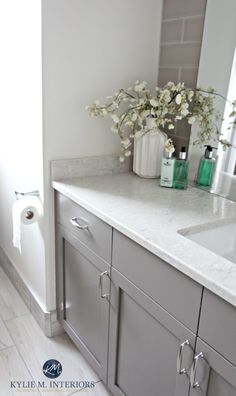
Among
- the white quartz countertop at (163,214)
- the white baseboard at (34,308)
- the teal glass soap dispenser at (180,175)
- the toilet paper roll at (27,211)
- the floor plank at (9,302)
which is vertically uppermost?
the teal glass soap dispenser at (180,175)

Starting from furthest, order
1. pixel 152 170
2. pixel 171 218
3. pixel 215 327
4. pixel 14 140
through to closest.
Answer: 1. pixel 14 140
2. pixel 152 170
3. pixel 171 218
4. pixel 215 327

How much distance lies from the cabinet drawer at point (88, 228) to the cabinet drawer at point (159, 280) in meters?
0.05

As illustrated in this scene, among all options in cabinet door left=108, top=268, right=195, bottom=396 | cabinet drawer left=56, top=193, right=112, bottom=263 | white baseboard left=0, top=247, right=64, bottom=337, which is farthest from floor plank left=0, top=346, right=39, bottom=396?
cabinet drawer left=56, top=193, right=112, bottom=263

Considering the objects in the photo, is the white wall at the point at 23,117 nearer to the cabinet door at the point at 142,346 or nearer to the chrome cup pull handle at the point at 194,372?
the cabinet door at the point at 142,346

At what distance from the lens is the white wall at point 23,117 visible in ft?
4.80

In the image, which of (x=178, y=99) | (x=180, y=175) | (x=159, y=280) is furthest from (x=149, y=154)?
(x=159, y=280)

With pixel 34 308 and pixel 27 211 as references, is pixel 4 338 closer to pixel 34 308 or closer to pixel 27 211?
pixel 34 308

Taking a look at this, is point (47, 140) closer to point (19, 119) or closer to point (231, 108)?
point (19, 119)

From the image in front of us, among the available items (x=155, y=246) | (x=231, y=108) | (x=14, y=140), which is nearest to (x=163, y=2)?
(x=231, y=108)

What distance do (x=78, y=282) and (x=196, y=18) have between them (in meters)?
1.25

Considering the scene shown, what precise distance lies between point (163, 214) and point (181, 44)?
829 millimetres

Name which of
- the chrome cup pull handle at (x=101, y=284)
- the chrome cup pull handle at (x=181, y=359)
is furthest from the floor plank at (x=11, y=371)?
the chrome cup pull handle at (x=181, y=359)

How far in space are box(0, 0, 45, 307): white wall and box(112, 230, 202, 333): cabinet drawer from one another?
0.62m

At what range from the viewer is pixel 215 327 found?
821mm
